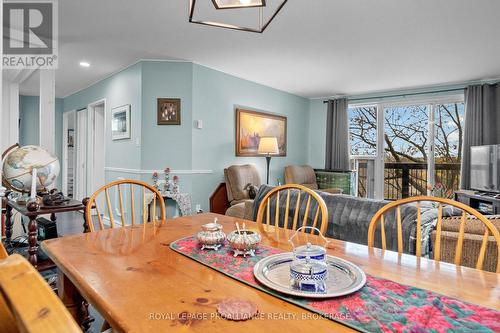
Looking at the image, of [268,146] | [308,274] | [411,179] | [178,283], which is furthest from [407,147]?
[178,283]

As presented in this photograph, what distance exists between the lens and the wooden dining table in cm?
67

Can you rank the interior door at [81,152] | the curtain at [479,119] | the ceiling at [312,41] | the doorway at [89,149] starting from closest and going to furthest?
the ceiling at [312,41]
the curtain at [479,119]
the doorway at [89,149]
the interior door at [81,152]

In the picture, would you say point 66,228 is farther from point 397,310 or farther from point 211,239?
point 397,310

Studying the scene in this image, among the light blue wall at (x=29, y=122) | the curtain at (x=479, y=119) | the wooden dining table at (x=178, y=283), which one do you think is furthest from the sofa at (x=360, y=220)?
the light blue wall at (x=29, y=122)

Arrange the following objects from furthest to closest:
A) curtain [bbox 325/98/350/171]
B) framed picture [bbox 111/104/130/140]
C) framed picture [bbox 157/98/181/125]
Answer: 1. curtain [bbox 325/98/350/171]
2. framed picture [bbox 111/104/130/140]
3. framed picture [bbox 157/98/181/125]

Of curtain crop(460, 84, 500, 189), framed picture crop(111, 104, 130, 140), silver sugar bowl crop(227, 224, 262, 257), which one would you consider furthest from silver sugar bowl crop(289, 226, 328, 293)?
curtain crop(460, 84, 500, 189)

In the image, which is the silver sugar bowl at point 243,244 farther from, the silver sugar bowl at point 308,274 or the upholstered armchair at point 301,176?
the upholstered armchair at point 301,176

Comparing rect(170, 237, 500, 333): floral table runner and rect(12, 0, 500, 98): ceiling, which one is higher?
rect(12, 0, 500, 98): ceiling

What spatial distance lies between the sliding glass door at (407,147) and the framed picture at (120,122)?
4.24 meters

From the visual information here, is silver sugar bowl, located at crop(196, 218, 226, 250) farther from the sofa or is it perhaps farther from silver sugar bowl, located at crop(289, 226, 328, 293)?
the sofa

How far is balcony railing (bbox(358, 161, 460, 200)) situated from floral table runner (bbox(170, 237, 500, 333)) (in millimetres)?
5307

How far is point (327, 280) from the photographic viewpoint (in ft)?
2.97

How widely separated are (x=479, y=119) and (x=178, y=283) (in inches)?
216

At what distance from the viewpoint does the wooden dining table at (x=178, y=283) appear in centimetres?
67
